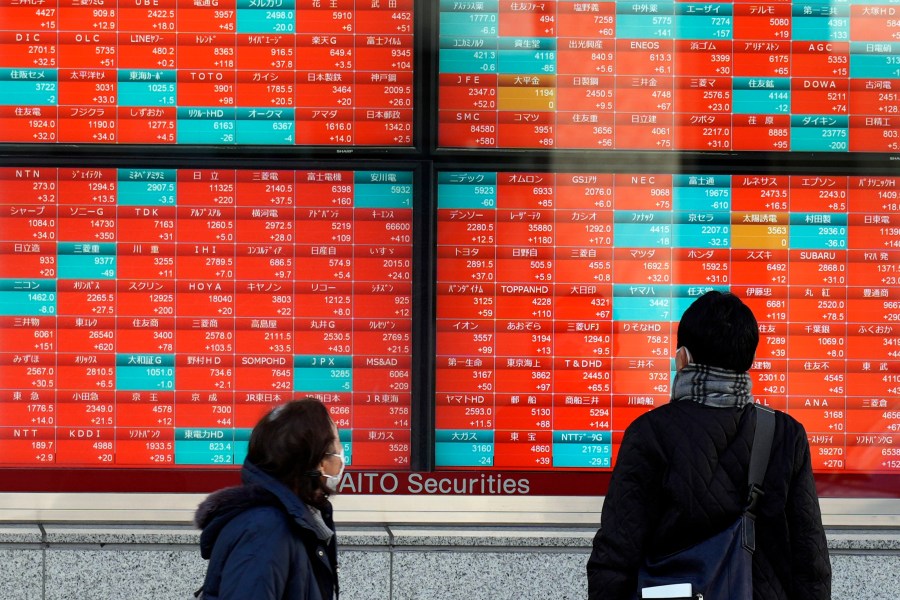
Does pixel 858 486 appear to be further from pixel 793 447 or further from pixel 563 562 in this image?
pixel 793 447

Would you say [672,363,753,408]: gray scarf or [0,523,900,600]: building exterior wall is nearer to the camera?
[672,363,753,408]: gray scarf

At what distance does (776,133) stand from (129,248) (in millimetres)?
3253

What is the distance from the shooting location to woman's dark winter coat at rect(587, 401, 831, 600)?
9.43 ft

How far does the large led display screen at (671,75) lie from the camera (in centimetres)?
490

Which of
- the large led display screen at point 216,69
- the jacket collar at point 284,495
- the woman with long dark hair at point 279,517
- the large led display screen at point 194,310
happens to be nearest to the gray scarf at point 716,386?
the woman with long dark hair at point 279,517

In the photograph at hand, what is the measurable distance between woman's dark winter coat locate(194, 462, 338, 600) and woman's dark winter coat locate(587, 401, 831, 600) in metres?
0.86

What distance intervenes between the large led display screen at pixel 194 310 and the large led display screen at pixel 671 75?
2.18ft

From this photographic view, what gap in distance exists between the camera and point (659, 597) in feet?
9.34

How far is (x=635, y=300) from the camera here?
4945mm

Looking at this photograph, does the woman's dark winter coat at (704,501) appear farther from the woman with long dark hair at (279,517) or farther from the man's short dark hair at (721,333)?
the woman with long dark hair at (279,517)

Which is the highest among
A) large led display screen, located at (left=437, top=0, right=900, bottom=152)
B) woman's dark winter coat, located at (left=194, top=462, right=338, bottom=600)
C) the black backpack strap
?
large led display screen, located at (left=437, top=0, right=900, bottom=152)

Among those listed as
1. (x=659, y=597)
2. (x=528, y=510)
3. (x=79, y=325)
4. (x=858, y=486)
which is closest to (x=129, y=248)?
(x=79, y=325)

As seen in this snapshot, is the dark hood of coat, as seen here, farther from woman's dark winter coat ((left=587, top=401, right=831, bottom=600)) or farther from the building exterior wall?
the building exterior wall

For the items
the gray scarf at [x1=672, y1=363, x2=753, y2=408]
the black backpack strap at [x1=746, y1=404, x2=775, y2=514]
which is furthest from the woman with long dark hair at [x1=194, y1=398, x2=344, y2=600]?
the black backpack strap at [x1=746, y1=404, x2=775, y2=514]
